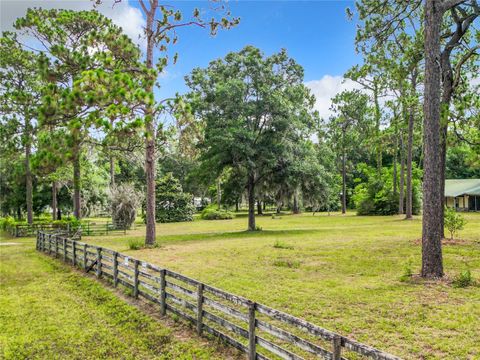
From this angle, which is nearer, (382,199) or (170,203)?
(382,199)

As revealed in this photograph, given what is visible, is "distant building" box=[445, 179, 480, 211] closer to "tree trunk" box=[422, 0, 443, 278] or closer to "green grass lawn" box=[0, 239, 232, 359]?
"tree trunk" box=[422, 0, 443, 278]

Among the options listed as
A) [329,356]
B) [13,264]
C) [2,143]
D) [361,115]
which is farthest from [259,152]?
[361,115]

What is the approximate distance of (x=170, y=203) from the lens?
4534 centimetres

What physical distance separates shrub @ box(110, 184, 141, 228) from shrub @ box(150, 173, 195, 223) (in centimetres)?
1148

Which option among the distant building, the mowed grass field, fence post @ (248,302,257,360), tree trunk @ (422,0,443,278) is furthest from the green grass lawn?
→ the distant building

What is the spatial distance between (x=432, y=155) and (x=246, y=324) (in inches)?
264

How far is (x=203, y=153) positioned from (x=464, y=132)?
1512 centimetres

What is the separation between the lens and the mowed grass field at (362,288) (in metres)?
6.77

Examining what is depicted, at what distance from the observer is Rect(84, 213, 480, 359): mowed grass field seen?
677cm

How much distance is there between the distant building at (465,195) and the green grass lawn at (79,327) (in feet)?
159

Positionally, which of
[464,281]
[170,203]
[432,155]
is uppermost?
[432,155]

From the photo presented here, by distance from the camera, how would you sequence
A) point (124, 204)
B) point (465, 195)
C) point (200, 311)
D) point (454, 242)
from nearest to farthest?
point (200, 311) < point (454, 242) < point (124, 204) < point (465, 195)

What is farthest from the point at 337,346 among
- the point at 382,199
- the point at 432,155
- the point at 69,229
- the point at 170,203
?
the point at 382,199

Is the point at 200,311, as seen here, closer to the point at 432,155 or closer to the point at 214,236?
the point at 432,155
